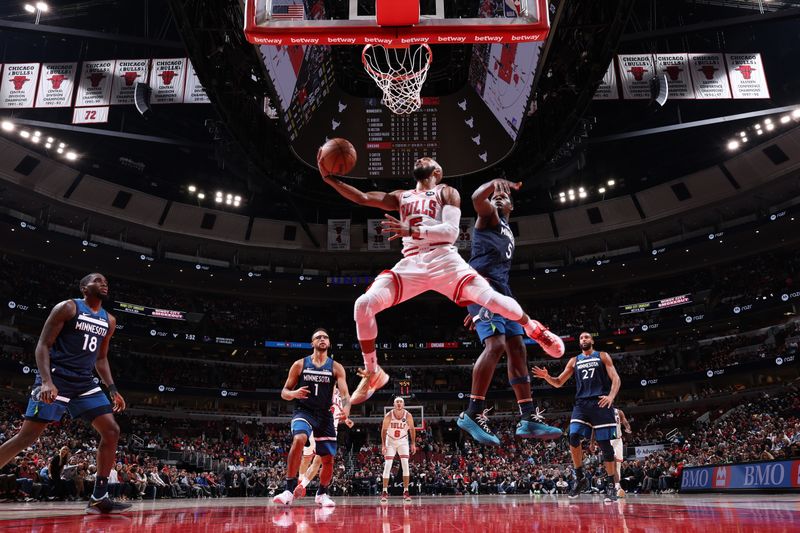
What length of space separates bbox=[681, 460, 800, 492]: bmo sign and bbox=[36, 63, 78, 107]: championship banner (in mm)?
19369

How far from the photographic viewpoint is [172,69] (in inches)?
646

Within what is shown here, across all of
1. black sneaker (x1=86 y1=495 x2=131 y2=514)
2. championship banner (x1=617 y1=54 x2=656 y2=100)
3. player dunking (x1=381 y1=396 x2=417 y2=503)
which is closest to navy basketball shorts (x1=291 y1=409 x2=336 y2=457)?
black sneaker (x1=86 y1=495 x2=131 y2=514)

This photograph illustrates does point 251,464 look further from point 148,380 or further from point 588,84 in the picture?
point 588,84

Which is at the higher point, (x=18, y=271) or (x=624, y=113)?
(x=624, y=113)

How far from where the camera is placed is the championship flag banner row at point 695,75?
15883 millimetres

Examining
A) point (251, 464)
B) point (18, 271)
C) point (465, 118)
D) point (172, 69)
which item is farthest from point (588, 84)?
point (18, 271)

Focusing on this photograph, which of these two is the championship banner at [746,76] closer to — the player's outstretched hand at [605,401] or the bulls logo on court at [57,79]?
the player's outstretched hand at [605,401]

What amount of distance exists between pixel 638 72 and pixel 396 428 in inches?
481

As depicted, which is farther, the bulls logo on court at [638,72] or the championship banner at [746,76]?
the bulls logo on court at [638,72]

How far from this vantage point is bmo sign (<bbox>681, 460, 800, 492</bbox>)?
36.7 feet

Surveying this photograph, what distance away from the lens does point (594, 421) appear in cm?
897

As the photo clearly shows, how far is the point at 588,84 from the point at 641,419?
2460cm

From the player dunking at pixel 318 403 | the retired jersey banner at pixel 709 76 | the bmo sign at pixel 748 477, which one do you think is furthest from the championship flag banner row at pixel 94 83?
the bmo sign at pixel 748 477

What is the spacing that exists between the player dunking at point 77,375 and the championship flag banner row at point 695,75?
15208 millimetres
